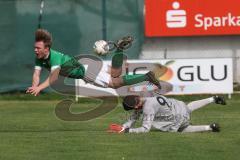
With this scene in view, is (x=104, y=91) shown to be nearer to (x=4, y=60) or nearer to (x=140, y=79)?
(x=4, y=60)

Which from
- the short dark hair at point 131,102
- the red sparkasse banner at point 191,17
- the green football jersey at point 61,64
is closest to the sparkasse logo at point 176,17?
the red sparkasse banner at point 191,17

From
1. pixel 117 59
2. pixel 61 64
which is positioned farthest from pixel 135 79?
pixel 117 59

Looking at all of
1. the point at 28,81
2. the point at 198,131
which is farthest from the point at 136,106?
the point at 28,81

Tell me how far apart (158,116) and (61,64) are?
2224 millimetres

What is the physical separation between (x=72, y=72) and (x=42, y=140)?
9.83ft

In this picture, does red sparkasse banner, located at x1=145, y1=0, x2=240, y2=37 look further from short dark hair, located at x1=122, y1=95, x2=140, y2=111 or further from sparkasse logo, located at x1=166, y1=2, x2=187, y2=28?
short dark hair, located at x1=122, y1=95, x2=140, y2=111

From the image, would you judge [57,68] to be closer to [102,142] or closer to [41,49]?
→ [41,49]

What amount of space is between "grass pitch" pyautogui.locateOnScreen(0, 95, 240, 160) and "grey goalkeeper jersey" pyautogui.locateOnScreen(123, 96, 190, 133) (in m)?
0.19

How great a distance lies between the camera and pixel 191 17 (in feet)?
85.4

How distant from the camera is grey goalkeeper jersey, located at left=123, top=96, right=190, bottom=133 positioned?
42.2 ft

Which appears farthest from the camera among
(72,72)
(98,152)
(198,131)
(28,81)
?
(28,81)

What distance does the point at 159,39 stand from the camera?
26609mm

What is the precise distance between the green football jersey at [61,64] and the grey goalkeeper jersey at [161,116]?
5.92ft

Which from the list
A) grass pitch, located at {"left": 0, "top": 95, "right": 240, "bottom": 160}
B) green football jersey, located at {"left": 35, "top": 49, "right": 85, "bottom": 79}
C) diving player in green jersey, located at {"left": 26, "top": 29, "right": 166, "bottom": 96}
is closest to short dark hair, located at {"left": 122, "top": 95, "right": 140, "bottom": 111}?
grass pitch, located at {"left": 0, "top": 95, "right": 240, "bottom": 160}
